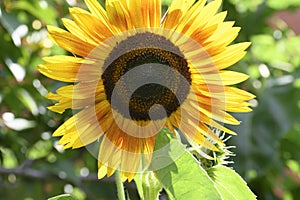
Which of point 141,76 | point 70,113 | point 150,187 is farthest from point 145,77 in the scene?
point 70,113

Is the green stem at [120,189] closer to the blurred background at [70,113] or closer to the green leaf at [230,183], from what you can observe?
the green leaf at [230,183]

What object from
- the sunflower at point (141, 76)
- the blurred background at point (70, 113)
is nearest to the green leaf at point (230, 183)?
the sunflower at point (141, 76)

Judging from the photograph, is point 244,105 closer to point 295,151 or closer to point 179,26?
point 179,26

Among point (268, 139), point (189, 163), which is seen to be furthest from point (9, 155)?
point (189, 163)

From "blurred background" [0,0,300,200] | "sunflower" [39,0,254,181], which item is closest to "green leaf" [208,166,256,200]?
"sunflower" [39,0,254,181]

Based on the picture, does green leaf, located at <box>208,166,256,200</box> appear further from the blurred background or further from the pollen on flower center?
the blurred background

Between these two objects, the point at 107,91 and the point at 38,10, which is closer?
the point at 107,91

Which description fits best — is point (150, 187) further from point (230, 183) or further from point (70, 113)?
point (70, 113)
